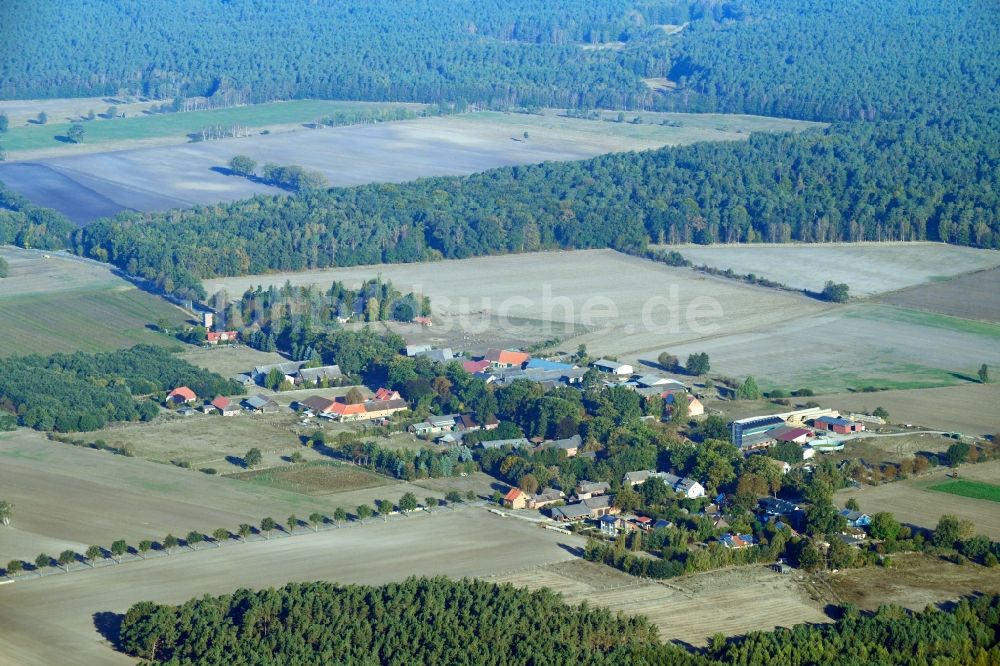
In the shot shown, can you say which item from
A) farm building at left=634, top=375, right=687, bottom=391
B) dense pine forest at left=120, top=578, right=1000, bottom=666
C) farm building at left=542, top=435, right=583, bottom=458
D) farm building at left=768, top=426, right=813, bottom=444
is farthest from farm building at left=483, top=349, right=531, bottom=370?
dense pine forest at left=120, top=578, right=1000, bottom=666

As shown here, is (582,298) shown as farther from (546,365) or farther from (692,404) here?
(692,404)

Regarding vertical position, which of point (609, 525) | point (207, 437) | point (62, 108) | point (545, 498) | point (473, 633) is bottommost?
point (207, 437)

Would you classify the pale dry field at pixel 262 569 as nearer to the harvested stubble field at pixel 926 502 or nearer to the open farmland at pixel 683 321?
the harvested stubble field at pixel 926 502

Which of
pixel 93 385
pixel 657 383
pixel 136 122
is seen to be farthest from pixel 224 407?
pixel 136 122

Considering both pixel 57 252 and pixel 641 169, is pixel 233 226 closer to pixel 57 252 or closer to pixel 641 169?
pixel 57 252

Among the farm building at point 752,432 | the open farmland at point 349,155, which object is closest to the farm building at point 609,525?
the farm building at point 752,432

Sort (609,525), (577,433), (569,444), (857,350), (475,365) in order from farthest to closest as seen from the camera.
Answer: (857,350) < (475,365) < (577,433) < (569,444) < (609,525)
